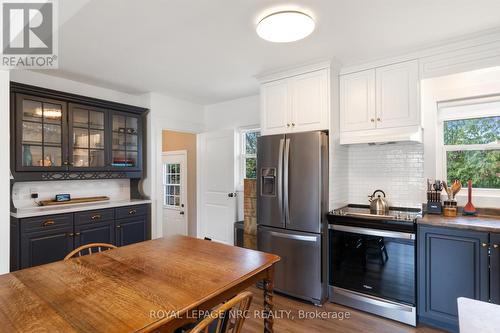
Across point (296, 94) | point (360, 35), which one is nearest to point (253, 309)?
point (296, 94)

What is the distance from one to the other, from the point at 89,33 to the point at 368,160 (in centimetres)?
302

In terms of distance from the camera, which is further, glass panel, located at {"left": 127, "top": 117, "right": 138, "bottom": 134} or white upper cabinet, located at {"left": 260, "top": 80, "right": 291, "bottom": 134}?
glass panel, located at {"left": 127, "top": 117, "right": 138, "bottom": 134}

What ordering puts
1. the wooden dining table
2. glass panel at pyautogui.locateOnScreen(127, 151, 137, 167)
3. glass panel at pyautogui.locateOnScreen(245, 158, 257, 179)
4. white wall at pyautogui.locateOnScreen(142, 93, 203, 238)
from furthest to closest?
glass panel at pyautogui.locateOnScreen(245, 158, 257, 179), white wall at pyautogui.locateOnScreen(142, 93, 203, 238), glass panel at pyautogui.locateOnScreen(127, 151, 137, 167), the wooden dining table

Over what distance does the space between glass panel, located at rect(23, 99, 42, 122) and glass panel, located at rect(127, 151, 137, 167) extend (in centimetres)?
111

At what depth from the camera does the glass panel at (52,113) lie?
121 inches

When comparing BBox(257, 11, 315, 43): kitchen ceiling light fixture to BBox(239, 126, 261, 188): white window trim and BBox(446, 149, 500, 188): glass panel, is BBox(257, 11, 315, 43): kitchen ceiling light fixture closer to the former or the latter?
BBox(446, 149, 500, 188): glass panel

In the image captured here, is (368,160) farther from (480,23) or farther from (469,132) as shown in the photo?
(480,23)

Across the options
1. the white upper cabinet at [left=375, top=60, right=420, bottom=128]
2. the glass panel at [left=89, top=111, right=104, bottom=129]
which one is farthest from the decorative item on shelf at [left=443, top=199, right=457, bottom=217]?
the glass panel at [left=89, top=111, right=104, bottom=129]

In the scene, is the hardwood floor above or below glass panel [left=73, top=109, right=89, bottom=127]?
below

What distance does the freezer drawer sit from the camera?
272 centimetres

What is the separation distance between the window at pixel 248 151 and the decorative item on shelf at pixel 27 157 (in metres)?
2.68

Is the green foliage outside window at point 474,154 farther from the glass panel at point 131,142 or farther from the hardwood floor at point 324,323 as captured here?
the glass panel at point 131,142

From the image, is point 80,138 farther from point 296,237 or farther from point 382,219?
point 382,219

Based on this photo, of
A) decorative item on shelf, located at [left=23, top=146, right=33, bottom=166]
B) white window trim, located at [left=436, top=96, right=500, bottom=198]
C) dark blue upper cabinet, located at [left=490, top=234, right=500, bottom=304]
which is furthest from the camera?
decorative item on shelf, located at [left=23, top=146, right=33, bottom=166]
